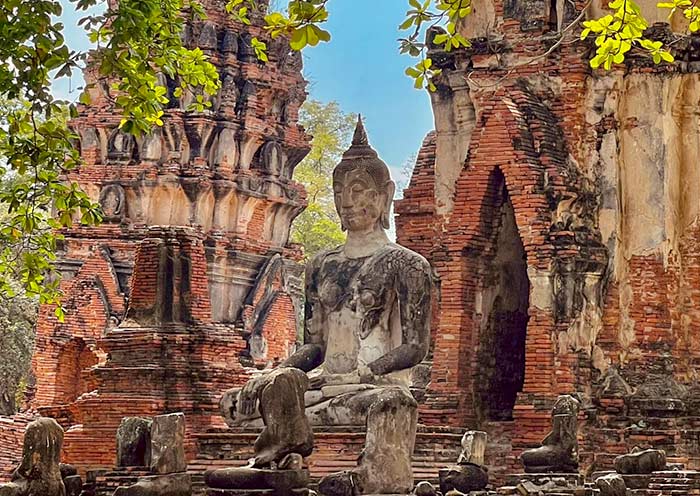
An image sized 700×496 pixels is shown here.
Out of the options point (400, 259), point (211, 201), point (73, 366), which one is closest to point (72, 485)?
point (400, 259)

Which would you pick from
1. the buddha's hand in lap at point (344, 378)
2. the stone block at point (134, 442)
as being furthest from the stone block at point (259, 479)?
the buddha's hand in lap at point (344, 378)

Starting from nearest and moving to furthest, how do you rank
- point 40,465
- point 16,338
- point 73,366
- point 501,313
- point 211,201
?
point 40,465, point 501,313, point 73,366, point 211,201, point 16,338

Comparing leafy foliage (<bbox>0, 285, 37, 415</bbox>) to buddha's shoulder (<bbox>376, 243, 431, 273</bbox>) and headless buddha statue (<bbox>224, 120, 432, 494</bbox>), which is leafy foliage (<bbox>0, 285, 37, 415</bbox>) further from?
buddha's shoulder (<bbox>376, 243, 431, 273</bbox>)

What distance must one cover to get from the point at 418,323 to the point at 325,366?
1.01m

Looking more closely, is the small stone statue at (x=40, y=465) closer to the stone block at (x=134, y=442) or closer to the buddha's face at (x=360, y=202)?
the stone block at (x=134, y=442)

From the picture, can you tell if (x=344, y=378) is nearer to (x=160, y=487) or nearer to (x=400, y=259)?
(x=400, y=259)

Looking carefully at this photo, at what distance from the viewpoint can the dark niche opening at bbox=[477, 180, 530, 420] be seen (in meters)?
19.0

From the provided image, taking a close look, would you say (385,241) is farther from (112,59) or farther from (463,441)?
(112,59)

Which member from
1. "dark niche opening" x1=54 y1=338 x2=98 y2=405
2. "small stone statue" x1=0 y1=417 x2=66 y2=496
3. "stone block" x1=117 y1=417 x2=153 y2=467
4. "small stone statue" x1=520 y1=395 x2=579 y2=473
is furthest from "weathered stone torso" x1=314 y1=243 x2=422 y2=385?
"dark niche opening" x1=54 y1=338 x2=98 y2=405

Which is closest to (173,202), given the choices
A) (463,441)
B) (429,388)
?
(429,388)

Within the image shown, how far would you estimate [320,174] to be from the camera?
44719 millimetres

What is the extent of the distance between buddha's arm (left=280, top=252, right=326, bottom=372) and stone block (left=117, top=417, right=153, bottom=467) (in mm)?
2358

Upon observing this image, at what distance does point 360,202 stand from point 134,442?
3499 mm

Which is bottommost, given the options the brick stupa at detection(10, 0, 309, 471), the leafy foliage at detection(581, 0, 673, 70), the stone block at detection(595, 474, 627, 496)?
the stone block at detection(595, 474, 627, 496)
